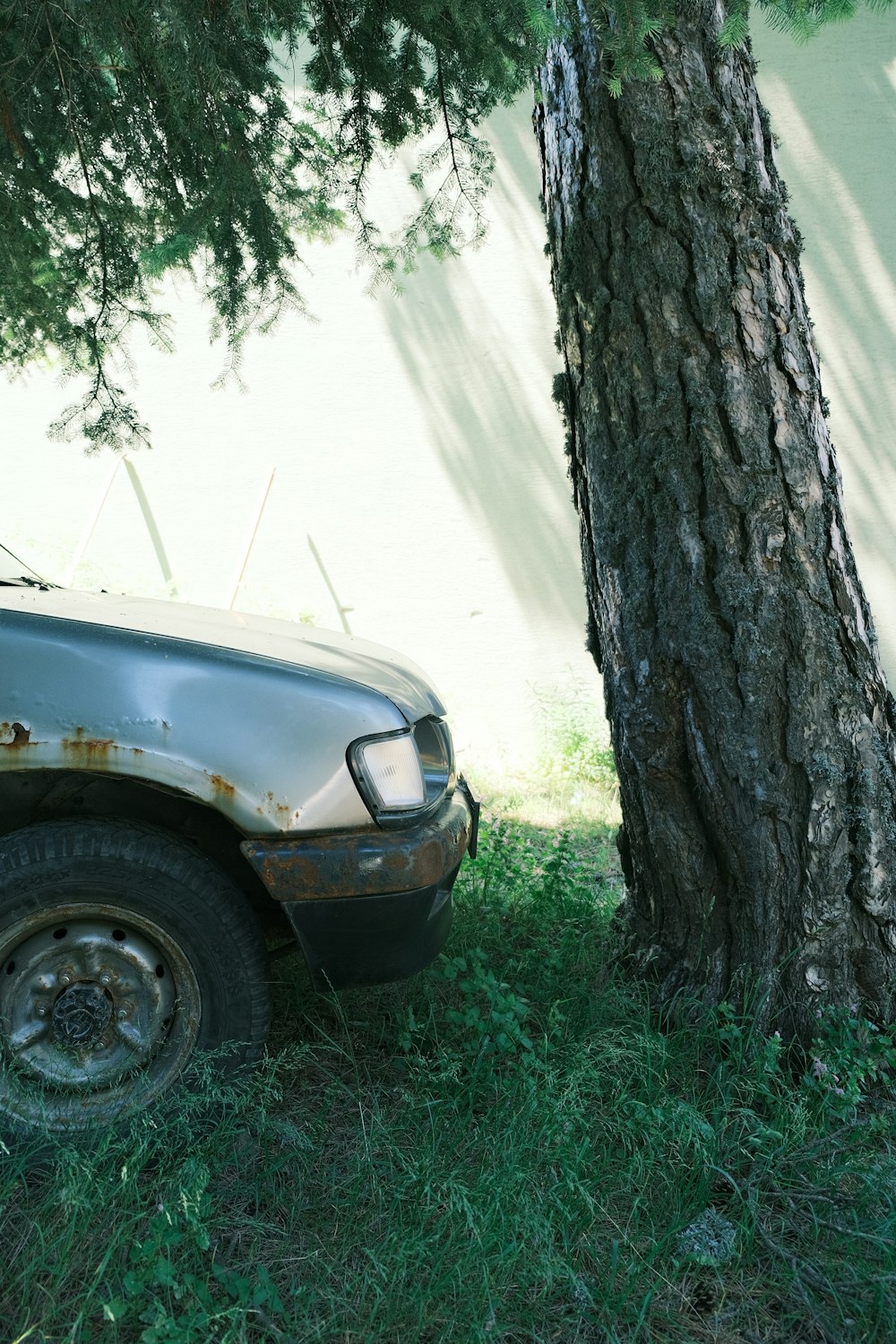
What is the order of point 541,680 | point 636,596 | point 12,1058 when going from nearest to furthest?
point 12,1058 < point 636,596 < point 541,680

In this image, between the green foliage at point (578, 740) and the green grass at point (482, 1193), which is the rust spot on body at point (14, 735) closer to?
the green grass at point (482, 1193)

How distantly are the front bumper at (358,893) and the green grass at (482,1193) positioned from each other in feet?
1.05

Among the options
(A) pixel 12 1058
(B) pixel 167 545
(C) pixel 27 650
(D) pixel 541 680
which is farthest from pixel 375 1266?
(B) pixel 167 545

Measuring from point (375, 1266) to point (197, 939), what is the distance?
0.80 m

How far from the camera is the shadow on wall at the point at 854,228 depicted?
6996 millimetres

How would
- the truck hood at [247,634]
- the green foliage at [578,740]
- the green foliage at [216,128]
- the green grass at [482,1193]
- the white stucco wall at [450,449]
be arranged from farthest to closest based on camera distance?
the white stucco wall at [450,449] < the green foliage at [578,740] < the green foliage at [216,128] < the truck hood at [247,634] < the green grass at [482,1193]

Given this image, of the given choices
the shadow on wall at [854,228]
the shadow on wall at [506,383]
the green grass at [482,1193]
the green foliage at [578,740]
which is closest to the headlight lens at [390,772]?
the green grass at [482,1193]

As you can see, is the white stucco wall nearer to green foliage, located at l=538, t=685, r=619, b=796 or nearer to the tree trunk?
green foliage, located at l=538, t=685, r=619, b=796

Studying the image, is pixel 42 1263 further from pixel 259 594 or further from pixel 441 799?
pixel 259 594

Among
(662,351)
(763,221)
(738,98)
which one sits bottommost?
(662,351)

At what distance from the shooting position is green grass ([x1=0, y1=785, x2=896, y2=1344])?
200cm

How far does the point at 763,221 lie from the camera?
291 centimetres

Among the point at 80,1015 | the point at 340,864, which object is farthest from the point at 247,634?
the point at 80,1015

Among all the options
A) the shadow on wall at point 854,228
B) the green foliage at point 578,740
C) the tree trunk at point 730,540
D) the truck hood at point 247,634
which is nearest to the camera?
the truck hood at point 247,634
